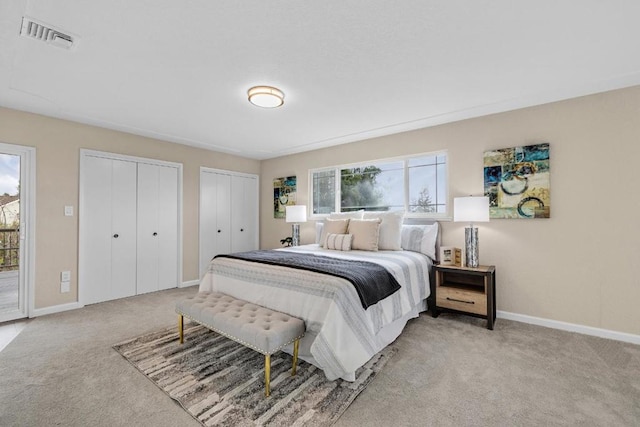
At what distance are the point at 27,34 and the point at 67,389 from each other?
241cm

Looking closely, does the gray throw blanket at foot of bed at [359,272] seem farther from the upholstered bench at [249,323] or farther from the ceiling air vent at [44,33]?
the ceiling air vent at [44,33]

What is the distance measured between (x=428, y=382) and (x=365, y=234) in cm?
189

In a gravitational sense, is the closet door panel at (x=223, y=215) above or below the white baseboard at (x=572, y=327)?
above

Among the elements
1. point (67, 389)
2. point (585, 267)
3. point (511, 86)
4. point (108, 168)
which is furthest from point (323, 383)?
point (108, 168)

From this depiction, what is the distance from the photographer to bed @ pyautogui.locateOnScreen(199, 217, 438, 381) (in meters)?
1.96

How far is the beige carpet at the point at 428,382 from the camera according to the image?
1.65m

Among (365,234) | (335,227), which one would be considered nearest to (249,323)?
(365,234)

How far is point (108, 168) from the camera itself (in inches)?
156

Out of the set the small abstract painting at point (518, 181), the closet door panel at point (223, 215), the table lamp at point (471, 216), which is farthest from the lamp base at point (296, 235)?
the small abstract painting at point (518, 181)

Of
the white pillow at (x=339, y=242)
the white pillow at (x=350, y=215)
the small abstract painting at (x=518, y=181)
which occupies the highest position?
the small abstract painting at (x=518, y=181)

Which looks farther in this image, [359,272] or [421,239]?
[421,239]

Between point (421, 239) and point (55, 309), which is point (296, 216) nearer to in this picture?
point (421, 239)

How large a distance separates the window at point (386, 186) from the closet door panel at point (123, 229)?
9.33 ft

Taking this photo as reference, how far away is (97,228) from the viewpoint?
3852 millimetres
